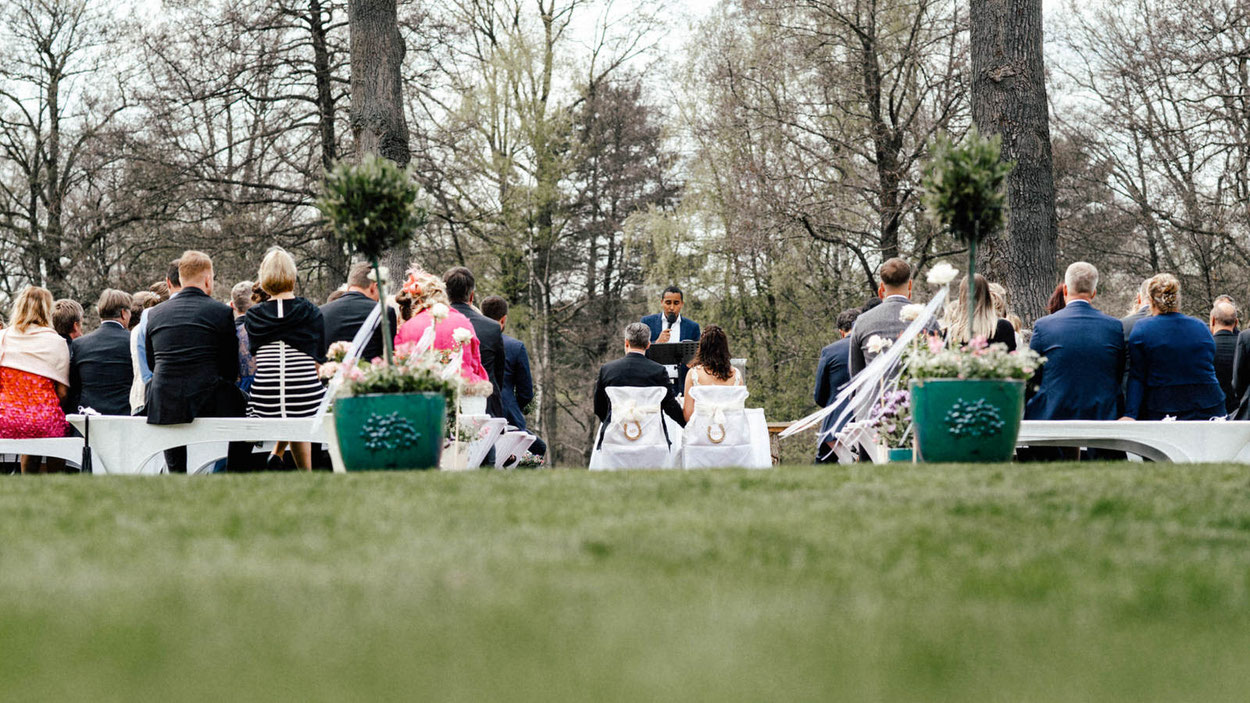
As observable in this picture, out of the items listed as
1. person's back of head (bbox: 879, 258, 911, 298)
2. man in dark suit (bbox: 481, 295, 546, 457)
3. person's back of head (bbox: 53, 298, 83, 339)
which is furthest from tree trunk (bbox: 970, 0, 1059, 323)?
person's back of head (bbox: 53, 298, 83, 339)

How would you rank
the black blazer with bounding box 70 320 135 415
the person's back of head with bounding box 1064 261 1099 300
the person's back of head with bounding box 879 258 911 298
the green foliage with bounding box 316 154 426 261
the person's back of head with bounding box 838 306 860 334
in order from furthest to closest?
the person's back of head with bounding box 838 306 860 334
the black blazer with bounding box 70 320 135 415
the person's back of head with bounding box 879 258 911 298
the person's back of head with bounding box 1064 261 1099 300
the green foliage with bounding box 316 154 426 261

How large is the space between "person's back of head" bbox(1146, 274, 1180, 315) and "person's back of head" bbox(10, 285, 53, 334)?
8.04 meters

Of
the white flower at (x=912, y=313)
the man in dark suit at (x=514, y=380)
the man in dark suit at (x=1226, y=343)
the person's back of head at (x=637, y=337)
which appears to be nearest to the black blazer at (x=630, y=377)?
the person's back of head at (x=637, y=337)

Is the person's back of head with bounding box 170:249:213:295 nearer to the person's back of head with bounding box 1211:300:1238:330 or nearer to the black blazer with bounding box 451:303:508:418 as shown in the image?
the black blazer with bounding box 451:303:508:418

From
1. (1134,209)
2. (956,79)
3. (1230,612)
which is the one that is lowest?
(1230,612)

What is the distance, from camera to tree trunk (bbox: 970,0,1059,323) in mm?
11664

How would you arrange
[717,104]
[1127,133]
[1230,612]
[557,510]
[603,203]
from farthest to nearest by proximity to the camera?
[603,203], [717,104], [1127,133], [557,510], [1230,612]

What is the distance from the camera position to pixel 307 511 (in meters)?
4.73

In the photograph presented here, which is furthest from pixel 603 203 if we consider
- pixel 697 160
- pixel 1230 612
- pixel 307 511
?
pixel 1230 612

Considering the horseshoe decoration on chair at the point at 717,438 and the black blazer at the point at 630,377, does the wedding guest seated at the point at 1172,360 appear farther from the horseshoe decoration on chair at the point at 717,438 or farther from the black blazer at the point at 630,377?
the black blazer at the point at 630,377

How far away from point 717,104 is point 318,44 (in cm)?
782

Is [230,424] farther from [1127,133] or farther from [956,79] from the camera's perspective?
[1127,133]

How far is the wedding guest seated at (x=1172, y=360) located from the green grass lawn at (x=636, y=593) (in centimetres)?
358

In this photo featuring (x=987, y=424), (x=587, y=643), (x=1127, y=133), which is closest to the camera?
(x=587, y=643)
